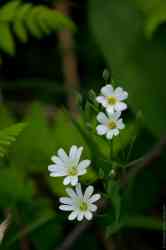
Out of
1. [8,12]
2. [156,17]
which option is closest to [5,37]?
[8,12]

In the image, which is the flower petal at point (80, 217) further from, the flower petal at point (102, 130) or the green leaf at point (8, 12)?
the green leaf at point (8, 12)

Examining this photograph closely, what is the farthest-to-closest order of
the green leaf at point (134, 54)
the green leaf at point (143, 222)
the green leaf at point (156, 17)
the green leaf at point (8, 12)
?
the green leaf at point (134, 54)
the green leaf at point (156, 17)
the green leaf at point (8, 12)
the green leaf at point (143, 222)

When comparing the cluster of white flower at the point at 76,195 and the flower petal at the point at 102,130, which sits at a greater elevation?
the flower petal at the point at 102,130

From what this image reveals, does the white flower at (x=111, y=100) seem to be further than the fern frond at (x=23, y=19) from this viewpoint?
No

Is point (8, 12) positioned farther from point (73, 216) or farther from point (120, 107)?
point (73, 216)

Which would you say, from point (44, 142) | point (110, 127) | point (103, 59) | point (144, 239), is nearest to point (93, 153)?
point (110, 127)

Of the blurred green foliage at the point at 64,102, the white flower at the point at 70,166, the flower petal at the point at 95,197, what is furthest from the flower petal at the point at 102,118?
the blurred green foliage at the point at 64,102

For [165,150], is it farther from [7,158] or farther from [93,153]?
[93,153]
